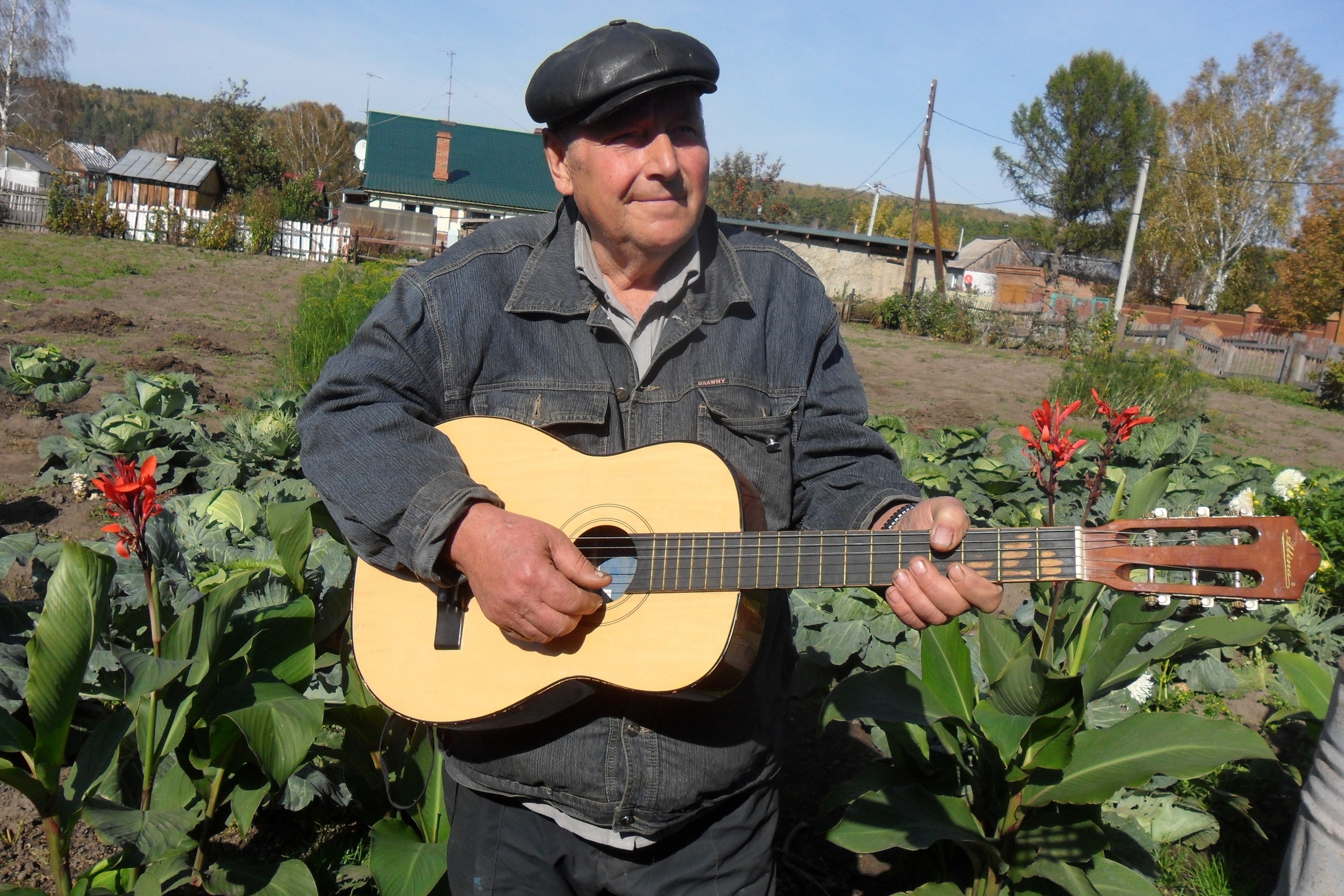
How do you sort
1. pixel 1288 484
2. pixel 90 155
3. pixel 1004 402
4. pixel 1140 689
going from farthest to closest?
pixel 90 155 → pixel 1004 402 → pixel 1288 484 → pixel 1140 689

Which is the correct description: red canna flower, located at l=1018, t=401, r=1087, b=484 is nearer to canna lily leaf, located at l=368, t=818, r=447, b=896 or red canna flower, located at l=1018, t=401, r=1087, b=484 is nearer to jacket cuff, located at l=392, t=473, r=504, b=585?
jacket cuff, located at l=392, t=473, r=504, b=585

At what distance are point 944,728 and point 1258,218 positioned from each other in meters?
54.2

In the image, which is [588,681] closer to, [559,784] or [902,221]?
[559,784]

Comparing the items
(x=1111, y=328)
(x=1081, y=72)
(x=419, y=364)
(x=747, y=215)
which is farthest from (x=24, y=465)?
(x=1081, y=72)

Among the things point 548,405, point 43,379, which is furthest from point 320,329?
point 548,405

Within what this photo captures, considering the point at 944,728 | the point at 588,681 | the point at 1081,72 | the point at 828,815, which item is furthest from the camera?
the point at 1081,72

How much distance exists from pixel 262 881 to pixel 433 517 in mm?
1294

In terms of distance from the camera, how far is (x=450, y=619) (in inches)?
76.9

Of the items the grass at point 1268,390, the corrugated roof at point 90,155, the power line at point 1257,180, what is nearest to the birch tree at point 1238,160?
the power line at point 1257,180

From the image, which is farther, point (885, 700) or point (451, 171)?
point (451, 171)

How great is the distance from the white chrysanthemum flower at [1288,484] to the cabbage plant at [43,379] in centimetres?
805

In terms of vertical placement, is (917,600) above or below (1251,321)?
below

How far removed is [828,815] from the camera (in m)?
3.39

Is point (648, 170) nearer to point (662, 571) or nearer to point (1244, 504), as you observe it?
point (662, 571)
